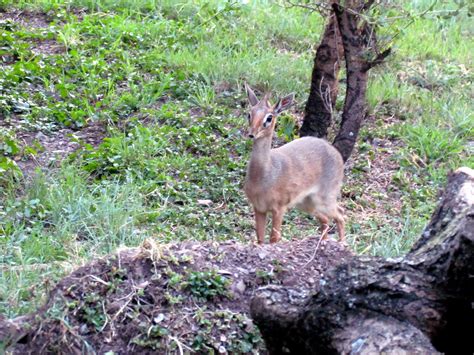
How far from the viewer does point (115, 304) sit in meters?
4.27

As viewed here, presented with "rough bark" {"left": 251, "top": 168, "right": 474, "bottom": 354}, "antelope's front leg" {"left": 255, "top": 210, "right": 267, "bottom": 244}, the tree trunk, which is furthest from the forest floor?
"rough bark" {"left": 251, "top": 168, "right": 474, "bottom": 354}

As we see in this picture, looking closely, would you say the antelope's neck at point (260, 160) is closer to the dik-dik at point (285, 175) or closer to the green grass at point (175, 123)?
the dik-dik at point (285, 175)

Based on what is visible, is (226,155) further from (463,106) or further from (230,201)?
(463,106)

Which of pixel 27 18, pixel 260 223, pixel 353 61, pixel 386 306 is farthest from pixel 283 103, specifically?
pixel 27 18

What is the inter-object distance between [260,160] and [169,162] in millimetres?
1368

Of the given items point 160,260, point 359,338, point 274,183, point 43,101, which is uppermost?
point 359,338

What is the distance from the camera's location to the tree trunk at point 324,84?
25.1 ft

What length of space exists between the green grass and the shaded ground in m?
0.36

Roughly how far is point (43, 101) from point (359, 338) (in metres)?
5.45

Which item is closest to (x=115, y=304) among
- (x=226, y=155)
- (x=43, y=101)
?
(x=226, y=155)

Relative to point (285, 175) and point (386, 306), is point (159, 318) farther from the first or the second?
point (285, 175)

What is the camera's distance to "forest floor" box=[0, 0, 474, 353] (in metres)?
4.36

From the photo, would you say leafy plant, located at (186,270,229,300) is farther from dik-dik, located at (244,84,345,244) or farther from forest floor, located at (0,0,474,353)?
dik-dik, located at (244,84,345,244)

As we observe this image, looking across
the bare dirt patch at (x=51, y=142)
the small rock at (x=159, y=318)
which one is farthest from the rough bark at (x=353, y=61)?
the small rock at (x=159, y=318)
